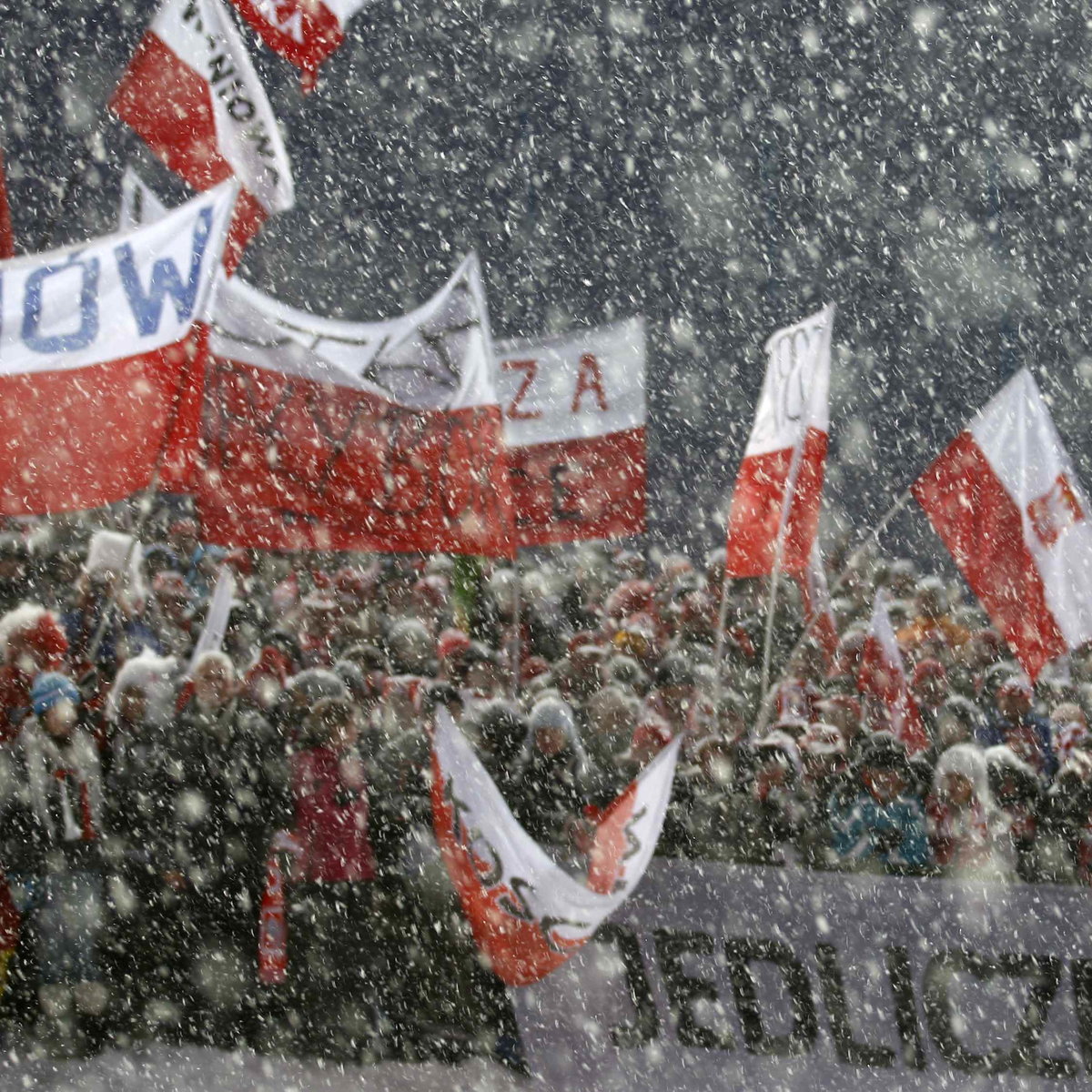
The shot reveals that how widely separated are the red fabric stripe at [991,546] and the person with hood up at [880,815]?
807mm

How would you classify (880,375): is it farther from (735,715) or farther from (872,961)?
(872,961)

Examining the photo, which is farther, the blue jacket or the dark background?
the dark background

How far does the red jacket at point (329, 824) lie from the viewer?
16.4 ft

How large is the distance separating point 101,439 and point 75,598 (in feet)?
6.82

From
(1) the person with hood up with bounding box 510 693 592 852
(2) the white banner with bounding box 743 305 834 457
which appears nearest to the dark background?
(2) the white banner with bounding box 743 305 834 457

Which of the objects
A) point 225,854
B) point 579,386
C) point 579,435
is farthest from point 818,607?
point 225,854

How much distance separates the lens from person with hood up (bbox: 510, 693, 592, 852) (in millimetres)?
5031

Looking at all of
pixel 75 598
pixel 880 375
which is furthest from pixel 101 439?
Answer: pixel 880 375

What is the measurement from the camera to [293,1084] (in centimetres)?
480

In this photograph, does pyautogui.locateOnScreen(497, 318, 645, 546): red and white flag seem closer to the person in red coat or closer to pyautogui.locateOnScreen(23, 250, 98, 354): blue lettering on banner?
the person in red coat

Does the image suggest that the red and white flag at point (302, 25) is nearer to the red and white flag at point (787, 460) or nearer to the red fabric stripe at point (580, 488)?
the red fabric stripe at point (580, 488)

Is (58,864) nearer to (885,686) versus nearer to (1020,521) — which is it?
(885,686)

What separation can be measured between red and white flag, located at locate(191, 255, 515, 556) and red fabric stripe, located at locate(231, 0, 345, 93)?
80.5 inches

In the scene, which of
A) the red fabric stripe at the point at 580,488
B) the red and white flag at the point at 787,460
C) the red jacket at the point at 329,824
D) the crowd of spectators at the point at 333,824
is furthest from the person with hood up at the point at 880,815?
the red fabric stripe at the point at 580,488
